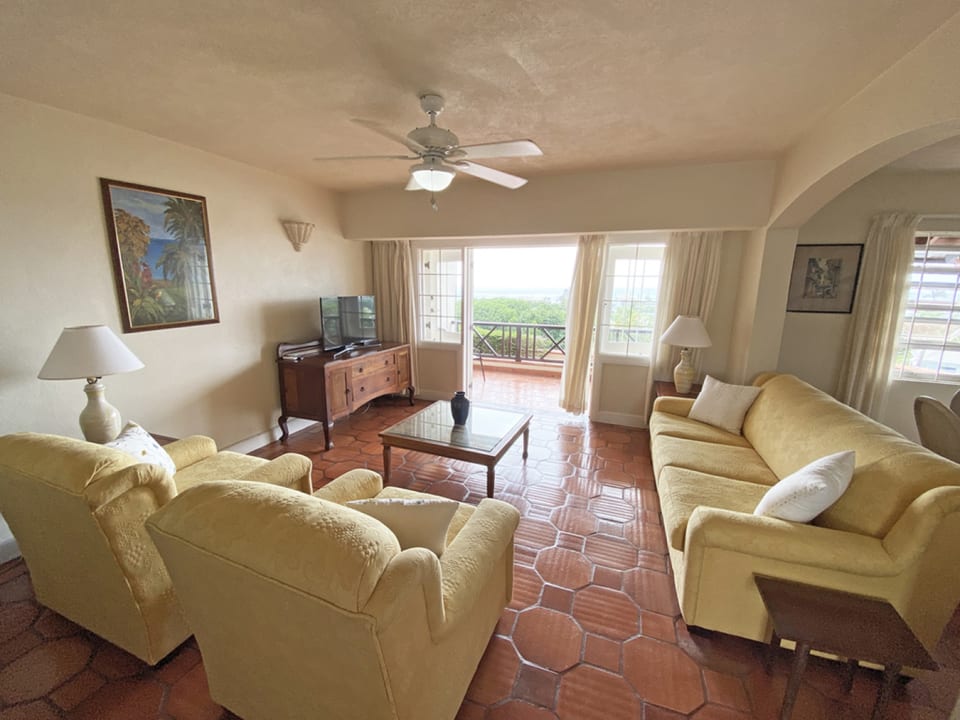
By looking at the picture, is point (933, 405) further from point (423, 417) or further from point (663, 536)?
point (423, 417)

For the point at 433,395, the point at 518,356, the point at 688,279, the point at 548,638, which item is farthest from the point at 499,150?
the point at 518,356

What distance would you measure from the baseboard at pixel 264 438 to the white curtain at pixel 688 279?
3692mm

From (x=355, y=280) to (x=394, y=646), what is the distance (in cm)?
420

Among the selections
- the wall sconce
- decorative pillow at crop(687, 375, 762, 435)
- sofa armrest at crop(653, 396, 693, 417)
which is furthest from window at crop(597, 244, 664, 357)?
the wall sconce

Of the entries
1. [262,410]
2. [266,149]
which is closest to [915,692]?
[262,410]

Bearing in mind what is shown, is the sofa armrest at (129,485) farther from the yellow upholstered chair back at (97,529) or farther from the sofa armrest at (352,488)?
the sofa armrest at (352,488)

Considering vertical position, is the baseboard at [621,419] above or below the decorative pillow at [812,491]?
below

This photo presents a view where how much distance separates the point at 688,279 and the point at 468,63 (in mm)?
2805

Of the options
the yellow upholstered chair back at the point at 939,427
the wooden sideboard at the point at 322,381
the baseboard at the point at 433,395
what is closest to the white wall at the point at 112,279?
the wooden sideboard at the point at 322,381

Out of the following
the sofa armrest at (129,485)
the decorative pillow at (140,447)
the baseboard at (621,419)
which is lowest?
the baseboard at (621,419)

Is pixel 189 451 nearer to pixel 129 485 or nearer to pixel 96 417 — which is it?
pixel 96 417

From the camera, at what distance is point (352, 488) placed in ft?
5.52

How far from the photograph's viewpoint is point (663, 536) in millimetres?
2307

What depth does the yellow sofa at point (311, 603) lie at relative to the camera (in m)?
0.81
